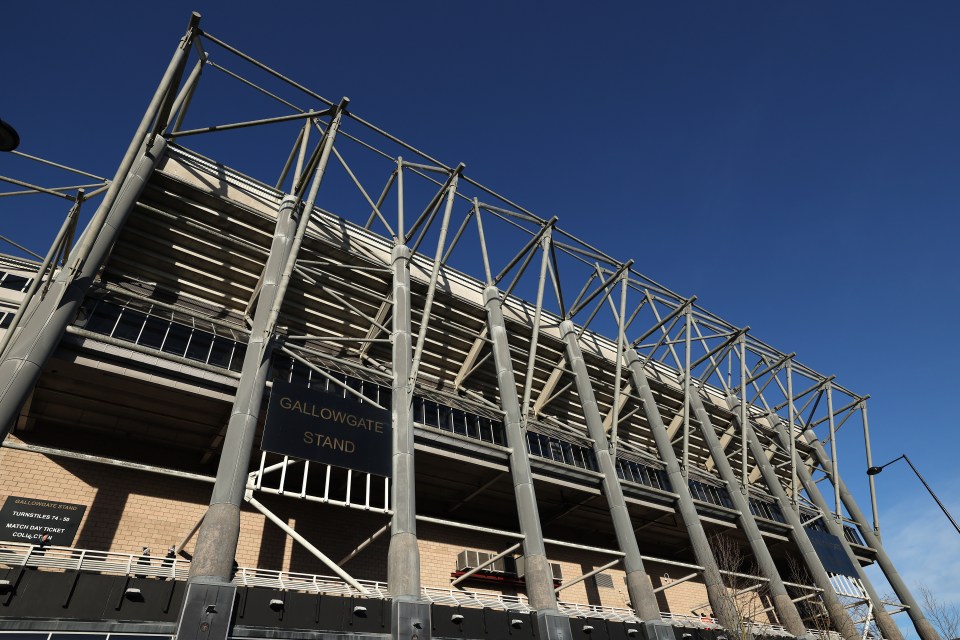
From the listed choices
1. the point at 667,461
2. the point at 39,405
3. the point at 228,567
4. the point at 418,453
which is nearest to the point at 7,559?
the point at 228,567

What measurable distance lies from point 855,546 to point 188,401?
4663 centimetres

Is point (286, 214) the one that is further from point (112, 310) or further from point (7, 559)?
point (7, 559)

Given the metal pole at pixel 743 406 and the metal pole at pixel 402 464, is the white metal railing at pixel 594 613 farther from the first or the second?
the metal pole at pixel 743 406

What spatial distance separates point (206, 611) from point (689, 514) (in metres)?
24.3

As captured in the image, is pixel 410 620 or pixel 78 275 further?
pixel 78 275

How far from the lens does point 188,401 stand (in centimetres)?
2052

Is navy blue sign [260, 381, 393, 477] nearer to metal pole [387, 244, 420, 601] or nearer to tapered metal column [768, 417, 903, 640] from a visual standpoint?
metal pole [387, 244, 420, 601]

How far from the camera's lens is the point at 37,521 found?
18.5m

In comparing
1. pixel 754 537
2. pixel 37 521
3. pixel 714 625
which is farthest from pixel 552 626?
pixel 754 537

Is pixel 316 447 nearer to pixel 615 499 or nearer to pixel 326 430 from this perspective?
pixel 326 430

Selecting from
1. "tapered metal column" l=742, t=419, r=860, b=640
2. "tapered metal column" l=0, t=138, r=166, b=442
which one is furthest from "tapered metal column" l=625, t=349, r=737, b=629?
"tapered metal column" l=0, t=138, r=166, b=442

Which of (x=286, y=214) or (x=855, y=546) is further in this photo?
Result: (x=855, y=546)

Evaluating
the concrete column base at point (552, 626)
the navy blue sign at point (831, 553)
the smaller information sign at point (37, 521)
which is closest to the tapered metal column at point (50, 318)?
the smaller information sign at point (37, 521)

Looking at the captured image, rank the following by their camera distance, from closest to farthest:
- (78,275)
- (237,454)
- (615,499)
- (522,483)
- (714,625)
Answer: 1. (237,454)
2. (78,275)
3. (522,483)
4. (714,625)
5. (615,499)
